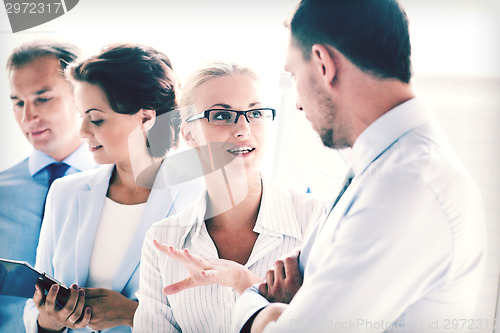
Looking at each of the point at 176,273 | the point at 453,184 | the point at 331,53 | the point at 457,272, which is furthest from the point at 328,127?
the point at 176,273

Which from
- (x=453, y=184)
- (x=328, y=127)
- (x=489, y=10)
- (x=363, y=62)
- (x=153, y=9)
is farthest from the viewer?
(x=153, y=9)

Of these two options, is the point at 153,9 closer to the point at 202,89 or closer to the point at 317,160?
the point at 202,89

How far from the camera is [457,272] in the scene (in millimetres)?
1199

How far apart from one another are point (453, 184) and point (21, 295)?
1609 mm

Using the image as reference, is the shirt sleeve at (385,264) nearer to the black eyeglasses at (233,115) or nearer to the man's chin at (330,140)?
the man's chin at (330,140)

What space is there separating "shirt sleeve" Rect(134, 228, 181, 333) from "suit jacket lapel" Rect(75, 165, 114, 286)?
23cm

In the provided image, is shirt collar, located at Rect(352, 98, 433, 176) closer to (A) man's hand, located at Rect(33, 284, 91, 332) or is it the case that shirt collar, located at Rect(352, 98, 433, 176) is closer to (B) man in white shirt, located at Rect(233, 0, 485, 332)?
(B) man in white shirt, located at Rect(233, 0, 485, 332)

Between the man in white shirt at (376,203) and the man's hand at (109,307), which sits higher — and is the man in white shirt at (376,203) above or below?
above

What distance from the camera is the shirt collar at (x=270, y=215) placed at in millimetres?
1640

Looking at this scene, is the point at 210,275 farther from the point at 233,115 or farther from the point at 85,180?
the point at 85,180

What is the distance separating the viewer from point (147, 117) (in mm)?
1725

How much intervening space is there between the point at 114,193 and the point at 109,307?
0.43 m

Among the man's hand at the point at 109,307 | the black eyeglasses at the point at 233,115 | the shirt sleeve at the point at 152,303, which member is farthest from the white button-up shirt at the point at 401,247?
the man's hand at the point at 109,307

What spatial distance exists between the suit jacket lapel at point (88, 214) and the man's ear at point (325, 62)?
0.90m
